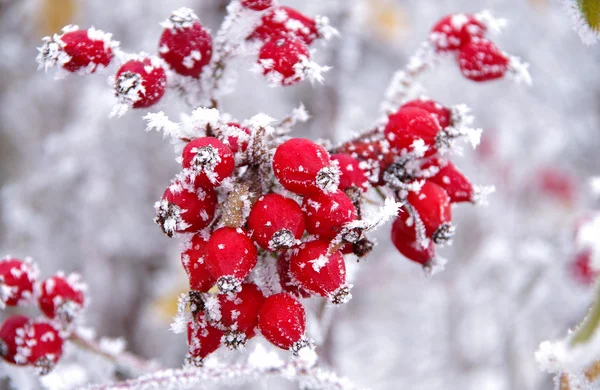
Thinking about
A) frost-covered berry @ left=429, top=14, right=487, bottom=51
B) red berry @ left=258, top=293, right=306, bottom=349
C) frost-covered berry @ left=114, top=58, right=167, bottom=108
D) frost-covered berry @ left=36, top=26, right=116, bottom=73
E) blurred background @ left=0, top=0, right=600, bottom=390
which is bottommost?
red berry @ left=258, top=293, right=306, bottom=349

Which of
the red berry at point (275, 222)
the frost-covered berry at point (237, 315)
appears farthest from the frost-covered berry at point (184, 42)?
the frost-covered berry at point (237, 315)

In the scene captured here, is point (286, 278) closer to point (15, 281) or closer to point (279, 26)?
point (279, 26)

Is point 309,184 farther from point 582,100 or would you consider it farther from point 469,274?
point 582,100

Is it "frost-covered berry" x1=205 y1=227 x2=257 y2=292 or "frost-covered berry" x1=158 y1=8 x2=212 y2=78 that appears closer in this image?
"frost-covered berry" x1=205 y1=227 x2=257 y2=292

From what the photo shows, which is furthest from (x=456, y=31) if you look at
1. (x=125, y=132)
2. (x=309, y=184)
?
(x=125, y=132)

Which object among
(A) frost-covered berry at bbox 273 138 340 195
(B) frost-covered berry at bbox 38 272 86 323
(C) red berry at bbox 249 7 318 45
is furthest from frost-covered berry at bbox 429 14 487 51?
A: (B) frost-covered berry at bbox 38 272 86 323

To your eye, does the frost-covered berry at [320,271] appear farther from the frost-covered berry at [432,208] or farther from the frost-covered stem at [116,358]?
the frost-covered stem at [116,358]

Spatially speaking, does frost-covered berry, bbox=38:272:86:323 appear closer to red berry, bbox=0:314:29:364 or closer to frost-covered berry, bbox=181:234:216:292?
red berry, bbox=0:314:29:364
